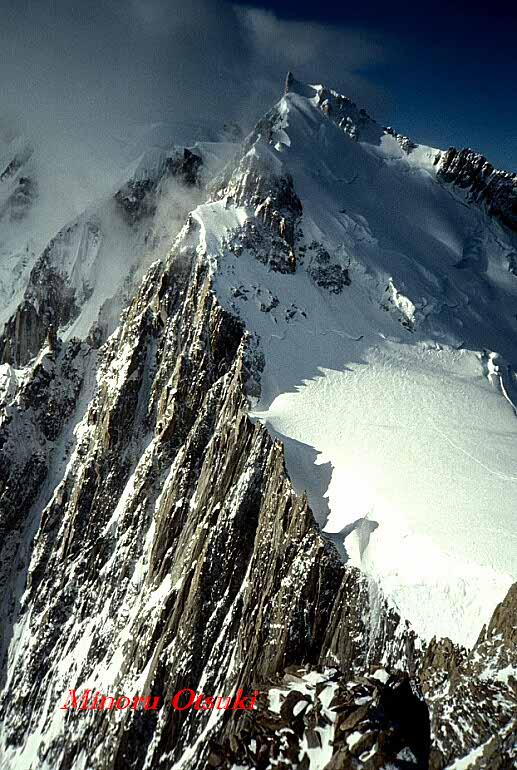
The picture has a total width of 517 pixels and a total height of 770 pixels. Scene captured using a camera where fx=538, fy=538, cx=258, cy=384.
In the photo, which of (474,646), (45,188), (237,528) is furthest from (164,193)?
(474,646)

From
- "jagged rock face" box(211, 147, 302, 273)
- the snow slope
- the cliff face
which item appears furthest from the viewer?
"jagged rock face" box(211, 147, 302, 273)

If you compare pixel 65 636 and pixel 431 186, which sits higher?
pixel 431 186

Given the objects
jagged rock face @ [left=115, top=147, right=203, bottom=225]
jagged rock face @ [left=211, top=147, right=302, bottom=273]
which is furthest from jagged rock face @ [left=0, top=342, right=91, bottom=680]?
jagged rock face @ [left=115, top=147, right=203, bottom=225]

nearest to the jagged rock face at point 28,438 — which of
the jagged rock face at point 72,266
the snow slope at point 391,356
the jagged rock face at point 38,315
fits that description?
the jagged rock face at point 38,315

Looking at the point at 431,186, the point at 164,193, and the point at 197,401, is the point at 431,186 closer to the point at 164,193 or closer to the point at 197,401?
the point at 164,193

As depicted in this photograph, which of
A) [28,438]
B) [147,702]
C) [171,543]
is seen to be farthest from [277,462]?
[28,438]

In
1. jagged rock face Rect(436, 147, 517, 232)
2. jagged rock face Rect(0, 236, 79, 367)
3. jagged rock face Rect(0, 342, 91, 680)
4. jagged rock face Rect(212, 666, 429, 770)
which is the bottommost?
jagged rock face Rect(212, 666, 429, 770)

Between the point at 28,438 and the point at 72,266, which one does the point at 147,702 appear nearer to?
the point at 28,438

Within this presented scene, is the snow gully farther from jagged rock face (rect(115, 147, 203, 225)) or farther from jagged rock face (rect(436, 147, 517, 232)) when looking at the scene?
jagged rock face (rect(436, 147, 517, 232))
